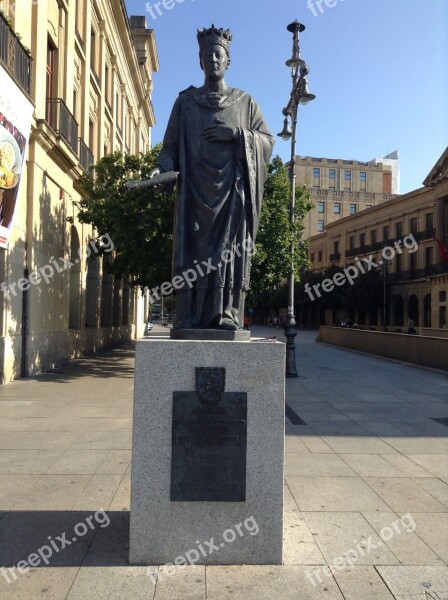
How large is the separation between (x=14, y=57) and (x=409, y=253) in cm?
4840

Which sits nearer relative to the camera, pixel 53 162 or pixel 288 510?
pixel 288 510

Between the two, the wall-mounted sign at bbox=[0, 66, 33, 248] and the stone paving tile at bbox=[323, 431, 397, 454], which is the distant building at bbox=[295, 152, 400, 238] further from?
the stone paving tile at bbox=[323, 431, 397, 454]

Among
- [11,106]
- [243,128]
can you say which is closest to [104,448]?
[243,128]

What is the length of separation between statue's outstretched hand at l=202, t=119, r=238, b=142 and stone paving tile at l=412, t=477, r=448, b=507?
394 cm

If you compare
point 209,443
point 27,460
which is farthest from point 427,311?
point 209,443

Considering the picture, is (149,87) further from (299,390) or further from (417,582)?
(417,582)

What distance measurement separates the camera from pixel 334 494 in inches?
211

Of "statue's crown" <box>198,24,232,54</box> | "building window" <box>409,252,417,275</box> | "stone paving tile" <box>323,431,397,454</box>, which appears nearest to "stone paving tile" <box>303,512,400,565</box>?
"stone paving tile" <box>323,431,397,454</box>

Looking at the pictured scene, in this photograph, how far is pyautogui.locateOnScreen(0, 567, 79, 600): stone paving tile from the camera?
338 centimetres

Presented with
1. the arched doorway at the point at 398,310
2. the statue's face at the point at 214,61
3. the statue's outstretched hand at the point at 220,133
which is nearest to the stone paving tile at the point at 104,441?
the statue's outstretched hand at the point at 220,133

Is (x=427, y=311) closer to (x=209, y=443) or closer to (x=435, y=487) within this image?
(x=435, y=487)

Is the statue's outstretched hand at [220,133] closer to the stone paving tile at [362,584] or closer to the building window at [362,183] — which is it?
the stone paving tile at [362,584]

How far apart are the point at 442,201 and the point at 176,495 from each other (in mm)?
49874

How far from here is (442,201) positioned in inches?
1902
